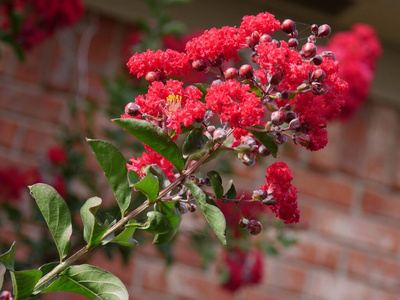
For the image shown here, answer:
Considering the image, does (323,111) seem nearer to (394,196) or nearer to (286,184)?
(286,184)

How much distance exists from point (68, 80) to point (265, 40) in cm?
99

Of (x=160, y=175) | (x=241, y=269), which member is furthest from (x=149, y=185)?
(x=241, y=269)

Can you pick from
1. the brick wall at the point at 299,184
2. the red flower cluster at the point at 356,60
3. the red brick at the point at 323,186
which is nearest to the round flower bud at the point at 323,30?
the red flower cluster at the point at 356,60

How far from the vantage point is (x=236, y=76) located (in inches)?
16.7

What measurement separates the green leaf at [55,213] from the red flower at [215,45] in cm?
13

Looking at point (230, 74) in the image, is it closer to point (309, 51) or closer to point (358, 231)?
point (309, 51)

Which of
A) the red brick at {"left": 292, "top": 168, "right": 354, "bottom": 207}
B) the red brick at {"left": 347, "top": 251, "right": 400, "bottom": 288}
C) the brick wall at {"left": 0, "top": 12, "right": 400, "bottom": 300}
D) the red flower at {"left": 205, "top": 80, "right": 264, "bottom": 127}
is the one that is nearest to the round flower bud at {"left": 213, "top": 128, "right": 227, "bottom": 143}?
the red flower at {"left": 205, "top": 80, "right": 264, "bottom": 127}

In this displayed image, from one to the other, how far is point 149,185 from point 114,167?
0.03m

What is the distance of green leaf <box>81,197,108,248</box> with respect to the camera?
1.30ft

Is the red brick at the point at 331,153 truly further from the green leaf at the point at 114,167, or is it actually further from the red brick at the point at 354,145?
the green leaf at the point at 114,167

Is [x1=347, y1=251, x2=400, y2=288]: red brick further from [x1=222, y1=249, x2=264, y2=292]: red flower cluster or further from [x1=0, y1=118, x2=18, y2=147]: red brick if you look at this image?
[x1=0, y1=118, x2=18, y2=147]: red brick

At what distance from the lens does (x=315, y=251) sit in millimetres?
1441

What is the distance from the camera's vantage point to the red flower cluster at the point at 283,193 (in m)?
0.42

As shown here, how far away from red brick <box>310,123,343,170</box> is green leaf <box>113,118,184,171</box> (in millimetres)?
1087
